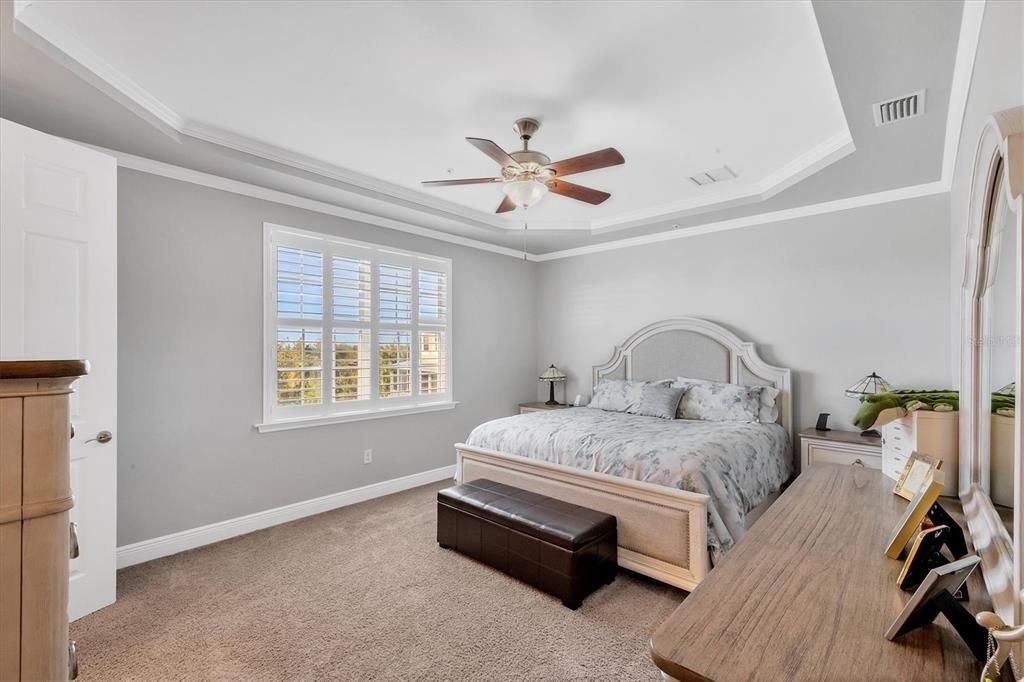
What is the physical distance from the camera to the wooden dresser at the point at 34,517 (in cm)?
69

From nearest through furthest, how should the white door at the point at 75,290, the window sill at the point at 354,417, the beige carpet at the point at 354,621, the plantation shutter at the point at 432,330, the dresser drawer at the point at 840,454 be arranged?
the beige carpet at the point at 354,621 → the white door at the point at 75,290 → the dresser drawer at the point at 840,454 → the window sill at the point at 354,417 → the plantation shutter at the point at 432,330

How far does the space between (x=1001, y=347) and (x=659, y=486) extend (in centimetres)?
184

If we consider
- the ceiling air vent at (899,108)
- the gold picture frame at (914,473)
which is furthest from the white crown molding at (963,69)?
the gold picture frame at (914,473)

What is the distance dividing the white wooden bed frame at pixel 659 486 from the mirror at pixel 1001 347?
1486 millimetres

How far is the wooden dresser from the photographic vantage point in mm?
688

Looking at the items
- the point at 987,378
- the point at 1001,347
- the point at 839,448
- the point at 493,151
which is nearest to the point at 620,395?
the point at 839,448

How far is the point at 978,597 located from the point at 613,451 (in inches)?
83.2

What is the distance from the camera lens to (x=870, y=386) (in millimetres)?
3604

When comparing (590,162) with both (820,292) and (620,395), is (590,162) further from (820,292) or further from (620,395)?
(820,292)

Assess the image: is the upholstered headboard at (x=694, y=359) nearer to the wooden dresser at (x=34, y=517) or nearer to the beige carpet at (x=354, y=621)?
the beige carpet at (x=354, y=621)

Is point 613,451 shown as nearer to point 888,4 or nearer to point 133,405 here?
point 888,4

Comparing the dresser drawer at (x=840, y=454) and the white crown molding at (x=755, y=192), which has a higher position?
the white crown molding at (x=755, y=192)

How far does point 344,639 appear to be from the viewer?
2225mm

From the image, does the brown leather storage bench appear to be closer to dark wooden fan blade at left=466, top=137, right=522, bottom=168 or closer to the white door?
the white door
